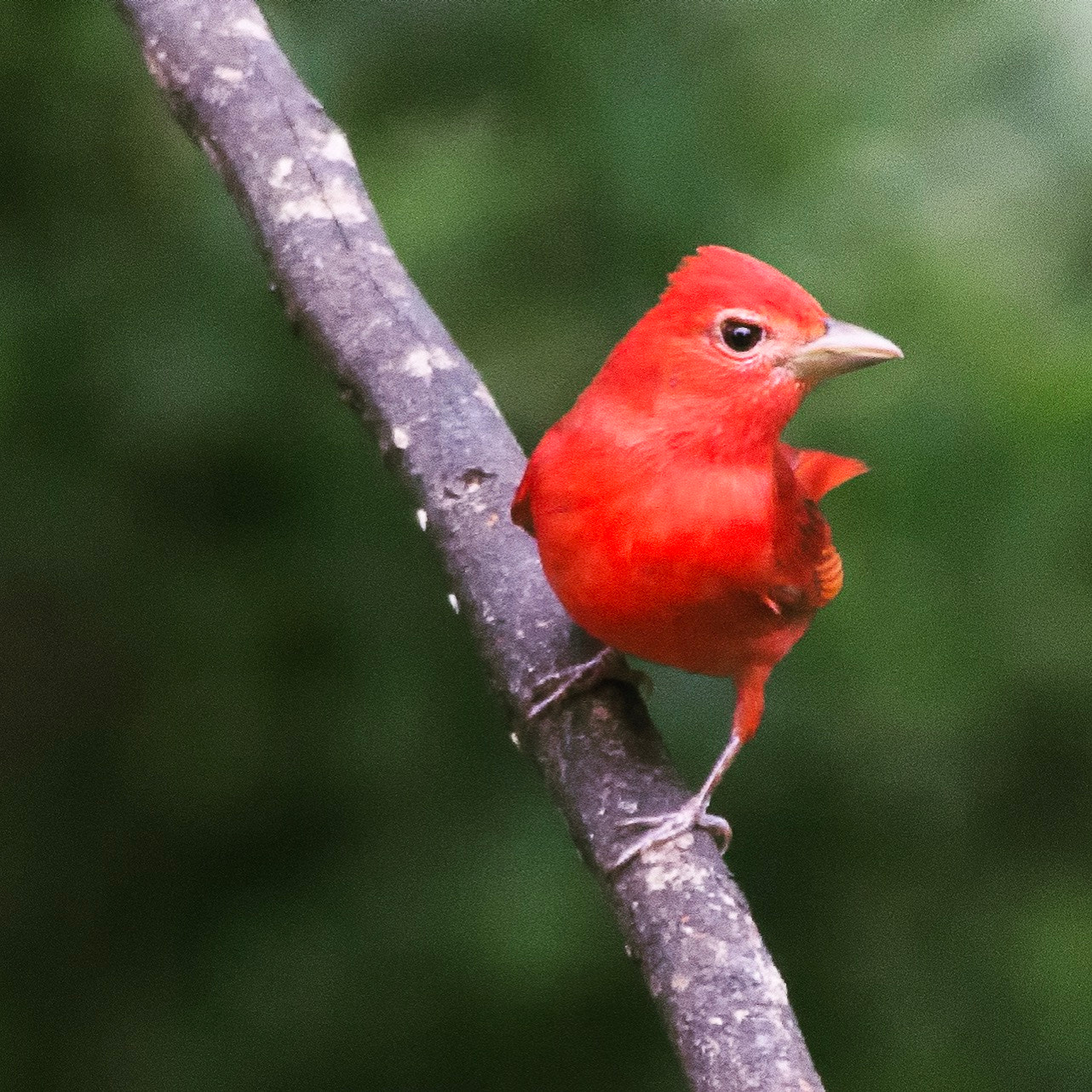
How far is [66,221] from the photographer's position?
2988 mm

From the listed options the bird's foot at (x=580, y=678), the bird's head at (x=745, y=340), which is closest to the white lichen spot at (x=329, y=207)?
the bird's head at (x=745, y=340)

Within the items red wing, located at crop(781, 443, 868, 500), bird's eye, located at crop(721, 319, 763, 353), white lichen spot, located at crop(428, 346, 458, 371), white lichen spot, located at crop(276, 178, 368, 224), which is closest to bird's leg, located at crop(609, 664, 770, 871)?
red wing, located at crop(781, 443, 868, 500)

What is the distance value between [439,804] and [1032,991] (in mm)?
1040

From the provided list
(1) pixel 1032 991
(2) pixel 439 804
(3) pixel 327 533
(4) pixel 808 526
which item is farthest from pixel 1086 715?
(3) pixel 327 533

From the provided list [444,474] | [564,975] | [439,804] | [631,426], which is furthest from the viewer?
[439,804]

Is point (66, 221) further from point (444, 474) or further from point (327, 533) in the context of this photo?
point (444, 474)

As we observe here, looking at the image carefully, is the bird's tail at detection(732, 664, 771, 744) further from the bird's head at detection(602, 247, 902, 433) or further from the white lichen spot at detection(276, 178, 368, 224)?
the white lichen spot at detection(276, 178, 368, 224)

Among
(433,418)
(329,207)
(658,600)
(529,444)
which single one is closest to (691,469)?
(658,600)

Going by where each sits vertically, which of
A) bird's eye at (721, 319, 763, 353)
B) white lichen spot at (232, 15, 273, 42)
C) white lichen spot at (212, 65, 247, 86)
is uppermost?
white lichen spot at (232, 15, 273, 42)

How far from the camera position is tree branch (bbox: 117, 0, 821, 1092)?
1.87 meters

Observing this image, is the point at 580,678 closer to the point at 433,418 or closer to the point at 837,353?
the point at 433,418

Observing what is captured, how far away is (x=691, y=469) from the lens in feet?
6.35

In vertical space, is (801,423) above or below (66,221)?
below

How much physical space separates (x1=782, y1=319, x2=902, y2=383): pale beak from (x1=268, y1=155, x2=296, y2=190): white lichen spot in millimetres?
881
